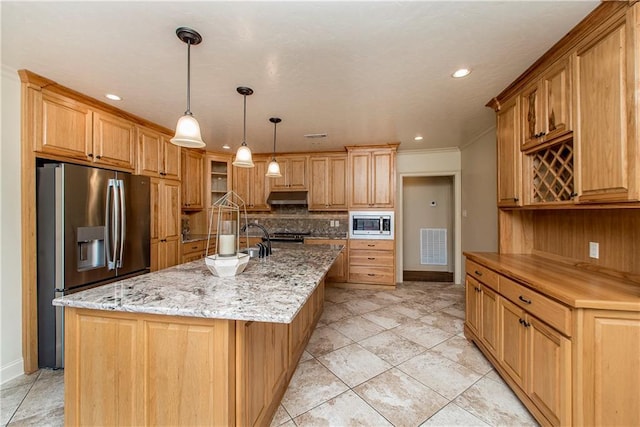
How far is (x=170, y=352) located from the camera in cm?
124

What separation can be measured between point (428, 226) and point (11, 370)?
6039 mm

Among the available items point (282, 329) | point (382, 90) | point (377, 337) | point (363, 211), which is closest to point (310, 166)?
point (363, 211)

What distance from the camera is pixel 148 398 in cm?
127

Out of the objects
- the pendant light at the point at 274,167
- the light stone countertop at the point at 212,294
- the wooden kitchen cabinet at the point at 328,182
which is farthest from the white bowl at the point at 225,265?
the wooden kitchen cabinet at the point at 328,182

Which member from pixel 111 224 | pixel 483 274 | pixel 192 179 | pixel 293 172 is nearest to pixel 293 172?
pixel 293 172

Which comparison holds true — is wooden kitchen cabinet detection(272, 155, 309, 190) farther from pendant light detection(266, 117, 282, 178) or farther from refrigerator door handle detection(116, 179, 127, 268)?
refrigerator door handle detection(116, 179, 127, 268)

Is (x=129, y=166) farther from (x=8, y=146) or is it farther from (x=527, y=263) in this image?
(x=527, y=263)

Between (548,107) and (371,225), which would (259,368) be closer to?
(548,107)

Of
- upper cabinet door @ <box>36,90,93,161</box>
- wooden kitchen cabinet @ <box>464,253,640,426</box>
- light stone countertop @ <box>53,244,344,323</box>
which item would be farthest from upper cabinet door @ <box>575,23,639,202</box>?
upper cabinet door @ <box>36,90,93,161</box>

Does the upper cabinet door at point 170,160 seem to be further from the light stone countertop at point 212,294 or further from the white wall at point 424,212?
the white wall at point 424,212

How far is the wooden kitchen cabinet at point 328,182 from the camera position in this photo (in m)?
4.74

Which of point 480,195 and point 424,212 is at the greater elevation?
point 480,195

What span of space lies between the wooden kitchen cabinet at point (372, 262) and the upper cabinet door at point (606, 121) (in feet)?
9.60

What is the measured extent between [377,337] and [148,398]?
81.9 inches
